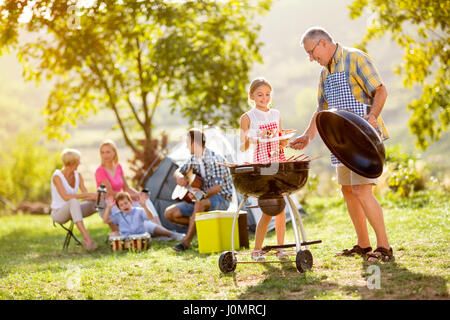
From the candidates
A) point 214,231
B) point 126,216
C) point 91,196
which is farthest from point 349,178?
point 91,196

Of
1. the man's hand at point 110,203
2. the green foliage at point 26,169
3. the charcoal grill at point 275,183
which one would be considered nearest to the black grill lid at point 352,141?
the charcoal grill at point 275,183

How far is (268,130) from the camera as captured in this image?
14.3 ft

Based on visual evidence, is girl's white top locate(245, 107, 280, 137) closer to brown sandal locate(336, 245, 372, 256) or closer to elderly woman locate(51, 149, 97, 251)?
brown sandal locate(336, 245, 372, 256)

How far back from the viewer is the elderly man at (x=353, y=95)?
4.09 metres

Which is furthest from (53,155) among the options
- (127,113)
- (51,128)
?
(51,128)

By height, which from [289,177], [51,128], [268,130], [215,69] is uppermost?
[215,69]

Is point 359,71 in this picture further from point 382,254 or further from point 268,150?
point 382,254

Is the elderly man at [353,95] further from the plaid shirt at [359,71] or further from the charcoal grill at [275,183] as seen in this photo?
the charcoal grill at [275,183]

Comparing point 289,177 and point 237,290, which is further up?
point 289,177

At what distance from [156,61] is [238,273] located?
6661mm

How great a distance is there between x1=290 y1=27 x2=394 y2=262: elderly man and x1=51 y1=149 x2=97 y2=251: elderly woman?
3.18 meters

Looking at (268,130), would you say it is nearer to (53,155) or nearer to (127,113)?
(127,113)

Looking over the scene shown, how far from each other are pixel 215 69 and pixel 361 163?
6.37 m

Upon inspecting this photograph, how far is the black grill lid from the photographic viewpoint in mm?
3635
